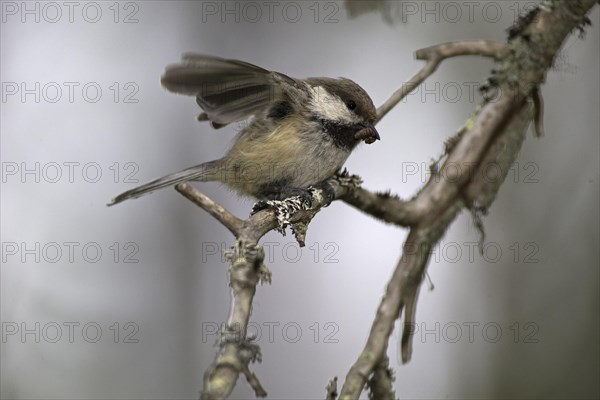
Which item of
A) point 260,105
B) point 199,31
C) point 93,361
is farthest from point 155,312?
point 260,105

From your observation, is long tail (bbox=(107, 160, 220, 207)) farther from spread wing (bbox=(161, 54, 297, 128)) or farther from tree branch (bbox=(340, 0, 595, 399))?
tree branch (bbox=(340, 0, 595, 399))

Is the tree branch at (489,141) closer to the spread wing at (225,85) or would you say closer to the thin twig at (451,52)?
the thin twig at (451,52)

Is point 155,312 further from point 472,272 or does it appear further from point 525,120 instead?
point 525,120

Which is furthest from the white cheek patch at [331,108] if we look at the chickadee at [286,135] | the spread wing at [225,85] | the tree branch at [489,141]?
the tree branch at [489,141]

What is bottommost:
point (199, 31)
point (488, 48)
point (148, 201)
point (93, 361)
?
point (93, 361)

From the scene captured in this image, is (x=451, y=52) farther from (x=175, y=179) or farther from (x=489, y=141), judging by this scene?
(x=175, y=179)

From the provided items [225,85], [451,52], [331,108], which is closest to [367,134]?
[331,108]

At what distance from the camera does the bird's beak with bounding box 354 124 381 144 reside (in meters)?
2.87

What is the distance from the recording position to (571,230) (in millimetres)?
3709

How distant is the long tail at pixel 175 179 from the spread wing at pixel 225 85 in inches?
7.6

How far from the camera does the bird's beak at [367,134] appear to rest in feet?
9.43

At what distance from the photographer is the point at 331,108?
2994 mm

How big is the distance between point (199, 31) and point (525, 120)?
11.7 feet

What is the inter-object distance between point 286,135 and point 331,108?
9.1 inches
